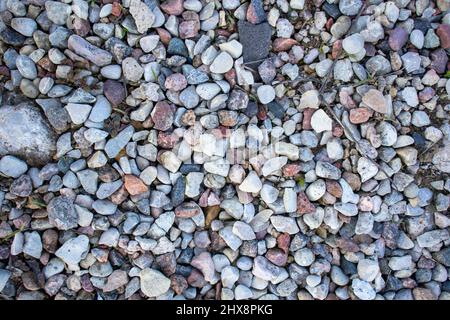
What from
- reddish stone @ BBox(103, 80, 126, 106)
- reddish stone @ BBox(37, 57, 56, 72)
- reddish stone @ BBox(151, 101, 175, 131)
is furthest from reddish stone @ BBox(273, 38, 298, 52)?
reddish stone @ BBox(37, 57, 56, 72)

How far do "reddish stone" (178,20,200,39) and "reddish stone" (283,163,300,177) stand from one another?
1.88 feet

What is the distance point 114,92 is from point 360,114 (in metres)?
0.87

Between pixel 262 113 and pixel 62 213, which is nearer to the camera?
pixel 62 213

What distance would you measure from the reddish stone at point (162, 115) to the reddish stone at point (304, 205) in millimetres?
531

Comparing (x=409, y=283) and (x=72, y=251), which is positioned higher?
(x=72, y=251)

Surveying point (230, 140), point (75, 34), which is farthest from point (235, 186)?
Result: point (75, 34)

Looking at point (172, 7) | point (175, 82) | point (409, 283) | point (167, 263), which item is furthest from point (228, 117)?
point (409, 283)

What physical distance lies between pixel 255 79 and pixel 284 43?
17cm

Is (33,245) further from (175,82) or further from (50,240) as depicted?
(175,82)

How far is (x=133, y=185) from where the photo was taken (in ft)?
5.18

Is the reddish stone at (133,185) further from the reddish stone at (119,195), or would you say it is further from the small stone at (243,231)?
the small stone at (243,231)

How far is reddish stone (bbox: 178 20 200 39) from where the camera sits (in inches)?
63.8

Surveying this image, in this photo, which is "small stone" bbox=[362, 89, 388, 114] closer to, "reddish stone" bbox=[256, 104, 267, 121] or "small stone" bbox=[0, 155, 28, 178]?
"reddish stone" bbox=[256, 104, 267, 121]

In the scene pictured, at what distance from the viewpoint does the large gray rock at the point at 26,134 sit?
1.56m
